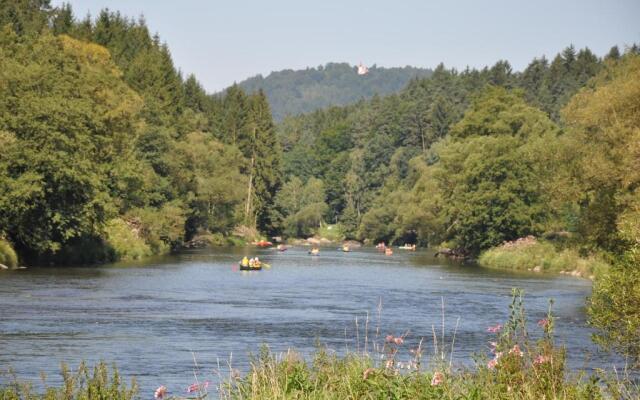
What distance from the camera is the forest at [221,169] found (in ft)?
157

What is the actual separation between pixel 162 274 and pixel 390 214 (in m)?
82.4

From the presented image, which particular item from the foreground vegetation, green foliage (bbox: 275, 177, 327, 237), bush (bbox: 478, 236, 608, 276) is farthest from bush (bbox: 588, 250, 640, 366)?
green foliage (bbox: 275, 177, 327, 237)

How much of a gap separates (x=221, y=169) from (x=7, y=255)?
201 feet

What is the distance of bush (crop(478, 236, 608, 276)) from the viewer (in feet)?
221

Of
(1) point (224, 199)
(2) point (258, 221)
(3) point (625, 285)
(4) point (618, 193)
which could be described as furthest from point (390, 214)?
(3) point (625, 285)

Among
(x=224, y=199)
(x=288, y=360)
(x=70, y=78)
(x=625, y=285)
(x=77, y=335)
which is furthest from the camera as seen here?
(x=224, y=199)

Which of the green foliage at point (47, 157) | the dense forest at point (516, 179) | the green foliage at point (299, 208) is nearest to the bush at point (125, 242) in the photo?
the green foliage at point (47, 157)

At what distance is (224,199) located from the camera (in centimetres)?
11062

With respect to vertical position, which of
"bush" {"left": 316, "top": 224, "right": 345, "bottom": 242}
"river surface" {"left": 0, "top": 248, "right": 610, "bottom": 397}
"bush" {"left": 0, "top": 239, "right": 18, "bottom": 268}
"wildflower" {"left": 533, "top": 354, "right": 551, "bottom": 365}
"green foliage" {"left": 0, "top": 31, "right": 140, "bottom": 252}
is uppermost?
"green foliage" {"left": 0, "top": 31, "right": 140, "bottom": 252}

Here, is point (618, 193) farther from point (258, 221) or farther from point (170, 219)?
point (258, 221)

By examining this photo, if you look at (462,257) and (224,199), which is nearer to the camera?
(462,257)

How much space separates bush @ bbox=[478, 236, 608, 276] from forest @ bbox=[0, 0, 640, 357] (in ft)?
4.50

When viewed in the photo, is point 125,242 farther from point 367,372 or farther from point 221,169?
point 367,372

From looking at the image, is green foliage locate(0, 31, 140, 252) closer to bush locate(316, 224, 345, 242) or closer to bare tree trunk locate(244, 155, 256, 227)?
bare tree trunk locate(244, 155, 256, 227)
